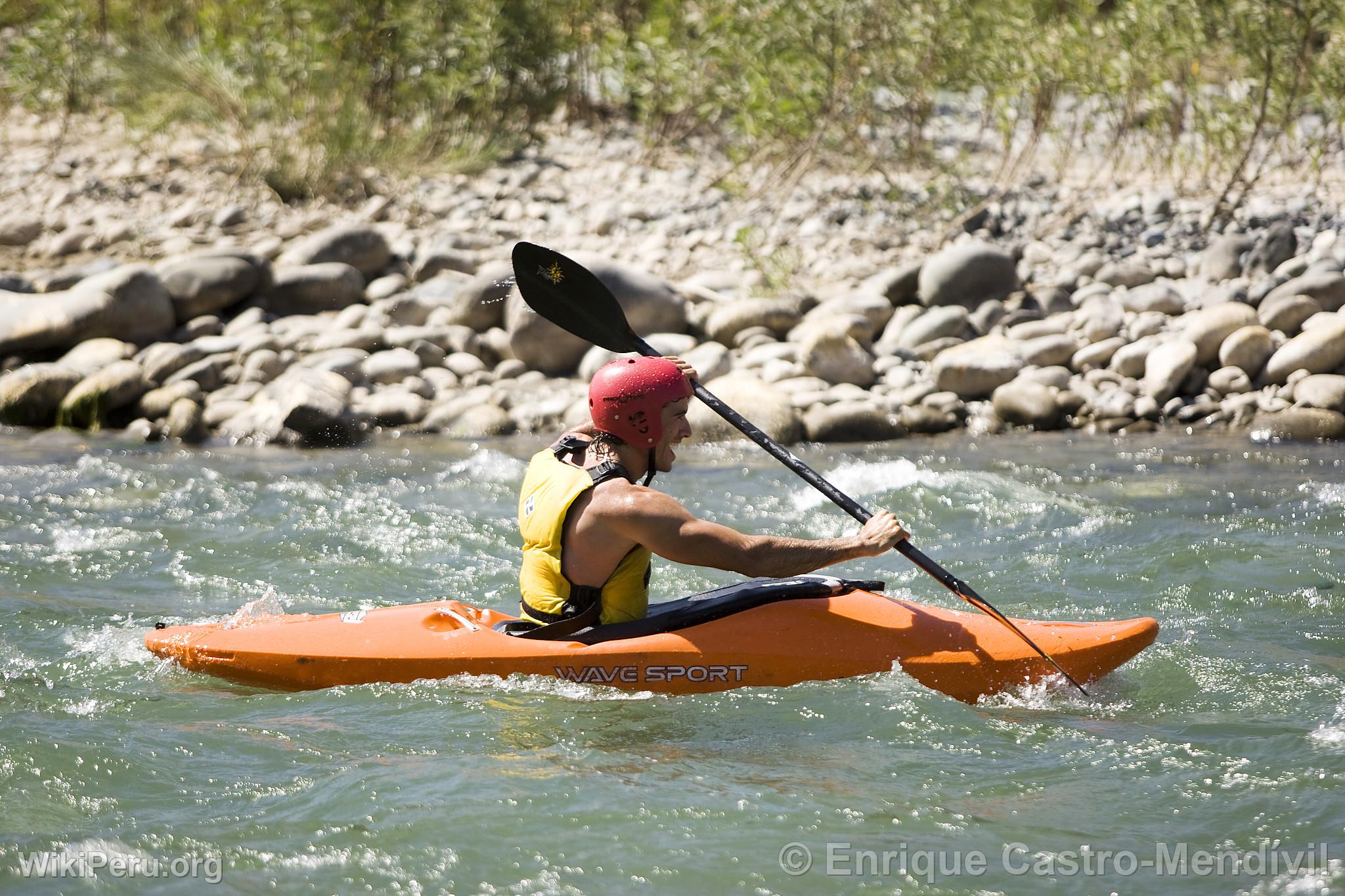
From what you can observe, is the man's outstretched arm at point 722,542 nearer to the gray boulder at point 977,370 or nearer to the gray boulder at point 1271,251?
the gray boulder at point 977,370

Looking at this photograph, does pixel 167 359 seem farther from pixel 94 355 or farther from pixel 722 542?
pixel 722 542

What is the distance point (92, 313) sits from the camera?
30.8ft

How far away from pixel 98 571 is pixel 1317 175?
29.5 feet

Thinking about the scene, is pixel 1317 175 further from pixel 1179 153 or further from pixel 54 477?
pixel 54 477

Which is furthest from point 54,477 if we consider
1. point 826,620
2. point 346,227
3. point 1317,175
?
point 1317,175

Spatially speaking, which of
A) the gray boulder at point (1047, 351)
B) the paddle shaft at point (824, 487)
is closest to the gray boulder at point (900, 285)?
the gray boulder at point (1047, 351)

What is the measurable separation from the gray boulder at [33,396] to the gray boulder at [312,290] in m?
1.81

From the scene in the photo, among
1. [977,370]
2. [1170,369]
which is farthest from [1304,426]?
[977,370]

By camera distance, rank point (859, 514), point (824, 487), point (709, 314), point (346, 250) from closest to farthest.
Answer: point (859, 514), point (824, 487), point (709, 314), point (346, 250)

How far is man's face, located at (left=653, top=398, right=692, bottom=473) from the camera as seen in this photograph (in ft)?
12.0

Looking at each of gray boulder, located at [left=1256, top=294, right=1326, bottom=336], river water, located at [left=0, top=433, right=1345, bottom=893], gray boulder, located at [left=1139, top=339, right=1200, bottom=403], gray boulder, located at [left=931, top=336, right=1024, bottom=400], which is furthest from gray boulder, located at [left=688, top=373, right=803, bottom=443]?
gray boulder, located at [left=1256, top=294, right=1326, bottom=336]

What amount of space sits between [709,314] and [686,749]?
6.37 meters

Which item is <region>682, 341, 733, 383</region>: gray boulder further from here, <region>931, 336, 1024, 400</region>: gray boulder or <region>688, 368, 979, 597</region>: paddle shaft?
<region>688, 368, 979, 597</region>: paddle shaft

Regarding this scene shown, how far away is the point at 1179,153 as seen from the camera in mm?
10539
